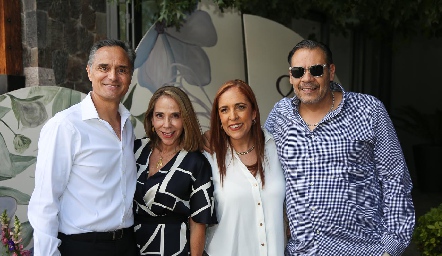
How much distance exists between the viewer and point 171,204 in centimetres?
215

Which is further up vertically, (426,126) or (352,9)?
(352,9)

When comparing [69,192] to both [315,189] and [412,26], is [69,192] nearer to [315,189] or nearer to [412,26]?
[315,189]

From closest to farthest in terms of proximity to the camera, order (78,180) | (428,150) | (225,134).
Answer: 1. (78,180)
2. (225,134)
3. (428,150)

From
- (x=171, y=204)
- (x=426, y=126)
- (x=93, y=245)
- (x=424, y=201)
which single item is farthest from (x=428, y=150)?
(x=93, y=245)

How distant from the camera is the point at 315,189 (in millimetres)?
2125

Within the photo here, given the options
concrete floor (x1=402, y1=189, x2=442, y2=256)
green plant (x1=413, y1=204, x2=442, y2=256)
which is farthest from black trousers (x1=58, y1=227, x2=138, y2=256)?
concrete floor (x1=402, y1=189, x2=442, y2=256)

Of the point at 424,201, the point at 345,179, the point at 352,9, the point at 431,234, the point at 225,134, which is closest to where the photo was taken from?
the point at 345,179

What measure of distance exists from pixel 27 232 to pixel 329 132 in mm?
1971

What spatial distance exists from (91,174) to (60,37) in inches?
113

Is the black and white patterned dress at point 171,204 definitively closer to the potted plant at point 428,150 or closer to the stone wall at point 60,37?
the stone wall at point 60,37

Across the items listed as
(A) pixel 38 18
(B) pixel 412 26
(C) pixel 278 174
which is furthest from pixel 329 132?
(B) pixel 412 26

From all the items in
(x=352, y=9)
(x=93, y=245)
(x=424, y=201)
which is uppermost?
(x=352, y=9)

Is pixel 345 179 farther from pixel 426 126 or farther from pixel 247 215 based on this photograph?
pixel 426 126

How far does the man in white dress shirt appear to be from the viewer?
6.12 ft
